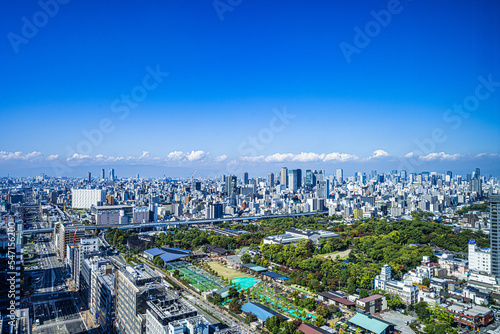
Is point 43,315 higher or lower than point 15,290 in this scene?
lower

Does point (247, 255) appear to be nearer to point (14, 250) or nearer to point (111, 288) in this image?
point (111, 288)

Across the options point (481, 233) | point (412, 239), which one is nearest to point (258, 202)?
point (412, 239)

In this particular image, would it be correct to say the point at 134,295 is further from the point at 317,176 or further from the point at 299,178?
the point at 317,176

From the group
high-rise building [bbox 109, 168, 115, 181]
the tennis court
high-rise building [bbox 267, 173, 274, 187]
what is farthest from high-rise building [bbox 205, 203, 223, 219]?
high-rise building [bbox 109, 168, 115, 181]

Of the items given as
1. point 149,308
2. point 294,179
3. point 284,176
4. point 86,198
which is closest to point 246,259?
point 149,308

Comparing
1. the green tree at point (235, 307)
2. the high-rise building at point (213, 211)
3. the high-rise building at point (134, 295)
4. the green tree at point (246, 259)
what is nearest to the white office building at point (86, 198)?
the high-rise building at point (213, 211)

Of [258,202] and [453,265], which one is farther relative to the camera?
[258,202]
